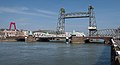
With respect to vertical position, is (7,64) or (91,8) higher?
(91,8)

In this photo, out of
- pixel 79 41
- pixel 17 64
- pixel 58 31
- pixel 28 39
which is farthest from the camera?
pixel 58 31

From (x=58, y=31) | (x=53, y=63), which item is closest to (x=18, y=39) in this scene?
(x=58, y=31)

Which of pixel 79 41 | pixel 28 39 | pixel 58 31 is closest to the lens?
pixel 79 41

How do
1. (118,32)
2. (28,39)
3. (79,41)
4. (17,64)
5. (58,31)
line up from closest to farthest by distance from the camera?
(17,64), (79,41), (118,32), (28,39), (58,31)

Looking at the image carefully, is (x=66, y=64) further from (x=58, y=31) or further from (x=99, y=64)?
(x=58, y=31)

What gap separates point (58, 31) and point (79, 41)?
3325 centimetres

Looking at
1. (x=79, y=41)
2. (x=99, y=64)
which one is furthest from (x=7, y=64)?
(x=79, y=41)

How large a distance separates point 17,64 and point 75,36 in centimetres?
8611

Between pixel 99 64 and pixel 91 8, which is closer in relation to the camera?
pixel 99 64

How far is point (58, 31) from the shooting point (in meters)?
144

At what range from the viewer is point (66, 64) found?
30812 mm

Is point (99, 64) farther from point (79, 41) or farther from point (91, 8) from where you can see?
point (91, 8)

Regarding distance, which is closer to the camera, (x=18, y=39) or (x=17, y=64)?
(x=17, y=64)

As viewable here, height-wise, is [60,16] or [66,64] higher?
[60,16]
